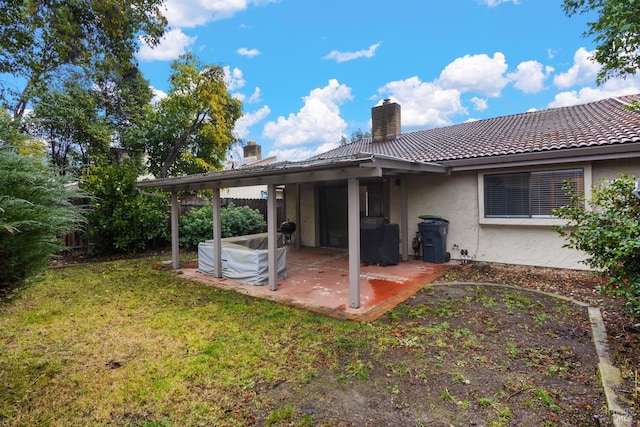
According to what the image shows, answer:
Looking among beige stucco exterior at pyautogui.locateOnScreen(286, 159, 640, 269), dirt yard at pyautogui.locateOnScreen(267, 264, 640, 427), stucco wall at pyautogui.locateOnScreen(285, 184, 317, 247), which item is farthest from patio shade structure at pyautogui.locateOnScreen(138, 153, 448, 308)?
stucco wall at pyautogui.locateOnScreen(285, 184, 317, 247)

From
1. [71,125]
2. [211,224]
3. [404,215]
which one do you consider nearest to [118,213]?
[211,224]

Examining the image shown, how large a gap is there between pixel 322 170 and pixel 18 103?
11927 mm

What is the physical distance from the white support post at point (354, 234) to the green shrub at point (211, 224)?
6321 millimetres

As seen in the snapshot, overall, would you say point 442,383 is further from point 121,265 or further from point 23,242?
point 121,265

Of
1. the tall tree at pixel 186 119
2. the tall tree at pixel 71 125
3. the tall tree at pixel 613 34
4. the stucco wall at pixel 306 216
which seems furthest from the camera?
the tall tree at pixel 186 119

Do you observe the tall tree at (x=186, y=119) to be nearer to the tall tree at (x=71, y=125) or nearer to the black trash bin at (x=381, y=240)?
the tall tree at (x=71, y=125)

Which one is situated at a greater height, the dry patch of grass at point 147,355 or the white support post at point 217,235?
the white support post at point 217,235

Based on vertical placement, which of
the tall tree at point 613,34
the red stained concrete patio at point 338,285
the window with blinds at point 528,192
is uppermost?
the tall tree at point 613,34

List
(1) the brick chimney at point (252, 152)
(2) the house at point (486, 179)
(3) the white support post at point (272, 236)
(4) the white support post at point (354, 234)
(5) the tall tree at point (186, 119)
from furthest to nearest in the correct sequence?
(1) the brick chimney at point (252, 152)
(5) the tall tree at point (186, 119)
(3) the white support post at point (272, 236)
(2) the house at point (486, 179)
(4) the white support post at point (354, 234)

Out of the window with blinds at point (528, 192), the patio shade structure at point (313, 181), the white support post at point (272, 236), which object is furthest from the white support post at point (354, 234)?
the window with blinds at point (528, 192)

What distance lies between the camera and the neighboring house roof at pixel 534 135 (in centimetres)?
635

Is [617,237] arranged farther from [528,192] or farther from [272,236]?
[272,236]

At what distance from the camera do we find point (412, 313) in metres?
4.59

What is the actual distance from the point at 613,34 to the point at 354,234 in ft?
29.8
